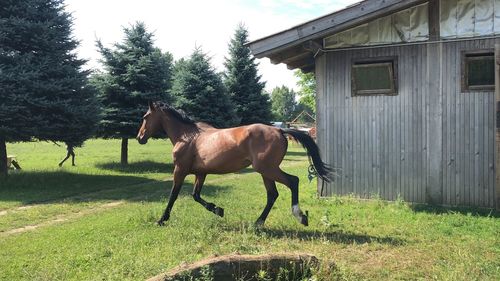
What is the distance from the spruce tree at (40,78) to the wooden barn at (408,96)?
7.15m

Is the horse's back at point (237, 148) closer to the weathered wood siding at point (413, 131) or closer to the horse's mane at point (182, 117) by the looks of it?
the horse's mane at point (182, 117)

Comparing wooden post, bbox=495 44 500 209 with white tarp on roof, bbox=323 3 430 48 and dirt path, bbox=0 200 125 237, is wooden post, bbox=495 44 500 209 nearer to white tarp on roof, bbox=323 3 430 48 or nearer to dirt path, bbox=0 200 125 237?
white tarp on roof, bbox=323 3 430 48

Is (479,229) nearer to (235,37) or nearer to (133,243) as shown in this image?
(133,243)

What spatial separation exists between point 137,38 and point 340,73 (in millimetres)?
12201

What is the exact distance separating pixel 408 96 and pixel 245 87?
19569 millimetres

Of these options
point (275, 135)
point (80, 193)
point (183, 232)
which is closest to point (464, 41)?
point (275, 135)

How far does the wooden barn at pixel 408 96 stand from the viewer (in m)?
9.31

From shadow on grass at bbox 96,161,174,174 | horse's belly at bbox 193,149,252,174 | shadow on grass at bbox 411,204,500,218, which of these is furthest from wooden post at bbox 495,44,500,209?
shadow on grass at bbox 96,161,174,174

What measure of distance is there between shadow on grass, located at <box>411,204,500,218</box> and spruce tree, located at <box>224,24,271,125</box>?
19.6m

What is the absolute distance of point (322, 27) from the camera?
9773 mm

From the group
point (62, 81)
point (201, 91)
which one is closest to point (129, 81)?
point (201, 91)

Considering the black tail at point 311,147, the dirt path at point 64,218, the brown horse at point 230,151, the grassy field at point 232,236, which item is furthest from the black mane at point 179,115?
the dirt path at point 64,218

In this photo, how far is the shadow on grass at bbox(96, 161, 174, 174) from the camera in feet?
59.1

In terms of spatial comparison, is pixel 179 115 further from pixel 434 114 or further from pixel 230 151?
pixel 434 114
